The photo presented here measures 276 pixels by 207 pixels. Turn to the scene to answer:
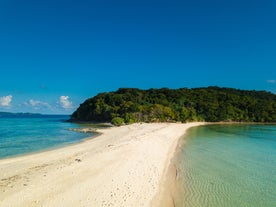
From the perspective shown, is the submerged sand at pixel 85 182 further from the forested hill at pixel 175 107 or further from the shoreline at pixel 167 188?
the forested hill at pixel 175 107

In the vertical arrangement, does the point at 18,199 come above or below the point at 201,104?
below

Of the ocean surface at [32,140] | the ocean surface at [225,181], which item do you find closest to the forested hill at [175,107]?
the ocean surface at [32,140]

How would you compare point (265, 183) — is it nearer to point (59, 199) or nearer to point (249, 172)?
point (249, 172)

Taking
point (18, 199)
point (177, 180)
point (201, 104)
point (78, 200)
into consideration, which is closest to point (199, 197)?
point (177, 180)

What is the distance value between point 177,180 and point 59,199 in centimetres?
621

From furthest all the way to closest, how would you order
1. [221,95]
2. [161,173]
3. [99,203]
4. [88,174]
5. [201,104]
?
[221,95] → [201,104] → [161,173] → [88,174] → [99,203]

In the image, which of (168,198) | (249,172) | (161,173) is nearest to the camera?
(168,198)

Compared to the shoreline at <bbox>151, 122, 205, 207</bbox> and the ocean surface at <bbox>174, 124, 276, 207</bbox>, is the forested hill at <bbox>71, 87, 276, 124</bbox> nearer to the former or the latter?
the ocean surface at <bbox>174, 124, 276, 207</bbox>

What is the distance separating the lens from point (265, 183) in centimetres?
1244

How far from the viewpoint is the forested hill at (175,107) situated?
74.1 m

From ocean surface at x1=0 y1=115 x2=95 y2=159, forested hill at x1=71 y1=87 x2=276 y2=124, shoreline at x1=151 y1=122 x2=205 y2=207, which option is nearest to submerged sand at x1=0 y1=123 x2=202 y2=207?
shoreline at x1=151 y1=122 x2=205 y2=207

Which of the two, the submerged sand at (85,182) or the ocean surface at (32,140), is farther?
the ocean surface at (32,140)

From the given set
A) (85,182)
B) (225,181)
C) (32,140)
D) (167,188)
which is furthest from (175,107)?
(85,182)

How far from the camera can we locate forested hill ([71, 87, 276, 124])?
243 feet
